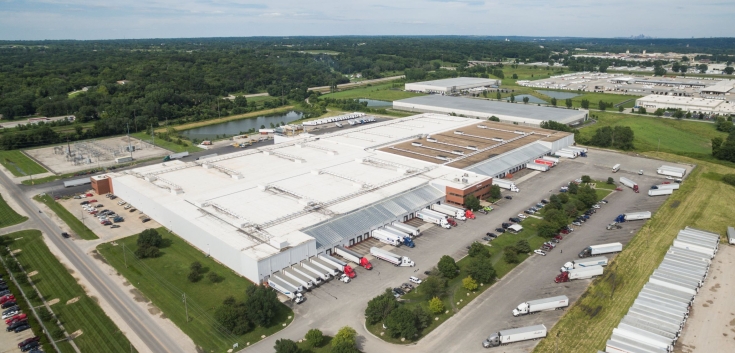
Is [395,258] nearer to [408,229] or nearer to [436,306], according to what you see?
[408,229]

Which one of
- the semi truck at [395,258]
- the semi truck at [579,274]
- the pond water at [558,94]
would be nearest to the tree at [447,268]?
the semi truck at [395,258]

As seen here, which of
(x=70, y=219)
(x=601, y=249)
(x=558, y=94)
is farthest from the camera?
(x=558, y=94)

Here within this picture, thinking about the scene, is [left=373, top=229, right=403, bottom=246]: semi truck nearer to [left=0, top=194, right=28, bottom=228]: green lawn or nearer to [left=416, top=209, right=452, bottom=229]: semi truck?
[left=416, top=209, right=452, bottom=229]: semi truck

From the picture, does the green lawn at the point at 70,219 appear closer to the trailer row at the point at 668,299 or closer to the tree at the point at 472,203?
the tree at the point at 472,203

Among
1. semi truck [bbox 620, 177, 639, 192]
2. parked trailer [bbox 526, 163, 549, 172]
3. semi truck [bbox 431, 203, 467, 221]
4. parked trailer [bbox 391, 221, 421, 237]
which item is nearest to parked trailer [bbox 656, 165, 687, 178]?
semi truck [bbox 620, 177, 639, 192]

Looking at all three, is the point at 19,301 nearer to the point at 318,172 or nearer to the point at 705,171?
the point at 318,172

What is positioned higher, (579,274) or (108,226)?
(108,226)

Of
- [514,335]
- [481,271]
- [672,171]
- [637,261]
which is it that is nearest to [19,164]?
[481,271]
